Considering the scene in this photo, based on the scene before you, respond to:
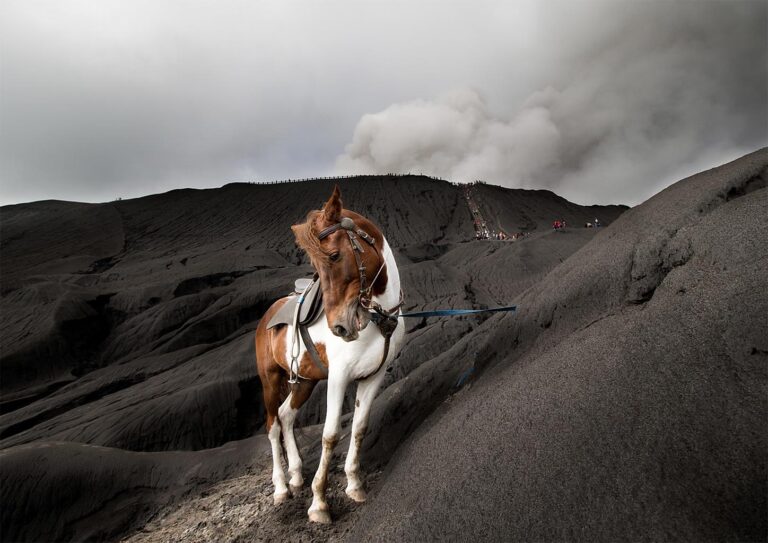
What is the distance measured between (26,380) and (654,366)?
1885 centimetres

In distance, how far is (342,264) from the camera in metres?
2.26

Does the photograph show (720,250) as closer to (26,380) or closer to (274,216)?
(26,380)

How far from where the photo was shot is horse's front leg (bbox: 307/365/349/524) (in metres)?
2.51

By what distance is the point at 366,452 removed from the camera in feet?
11.3

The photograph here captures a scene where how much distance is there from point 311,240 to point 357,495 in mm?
1874

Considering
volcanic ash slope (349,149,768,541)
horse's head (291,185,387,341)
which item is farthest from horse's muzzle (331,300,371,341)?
volcanic ash slope (349,149,768,541)

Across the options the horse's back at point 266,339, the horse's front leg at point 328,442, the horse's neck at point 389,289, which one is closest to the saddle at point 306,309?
the horse's back at point 266,339

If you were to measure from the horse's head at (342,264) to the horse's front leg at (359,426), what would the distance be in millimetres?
645

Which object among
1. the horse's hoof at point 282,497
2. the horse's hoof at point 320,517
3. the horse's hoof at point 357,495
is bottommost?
the horse's hoof at point 282,497

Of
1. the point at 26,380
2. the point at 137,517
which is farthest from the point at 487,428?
the point at 26,380

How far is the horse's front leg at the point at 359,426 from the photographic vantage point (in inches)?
106

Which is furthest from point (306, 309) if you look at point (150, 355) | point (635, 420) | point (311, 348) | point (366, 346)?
point (150, 355)

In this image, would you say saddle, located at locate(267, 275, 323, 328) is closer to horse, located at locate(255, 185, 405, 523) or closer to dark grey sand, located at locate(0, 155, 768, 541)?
horse, located at locate(255, 185, 405, 523)

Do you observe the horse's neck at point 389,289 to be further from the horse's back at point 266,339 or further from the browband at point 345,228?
the horse's back at point 266,339
